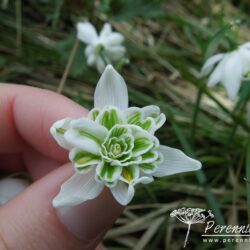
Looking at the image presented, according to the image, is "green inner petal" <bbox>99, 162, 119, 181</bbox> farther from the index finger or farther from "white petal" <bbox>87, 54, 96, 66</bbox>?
"white petal" <bbox>87, 54, 96, 66</bbox>

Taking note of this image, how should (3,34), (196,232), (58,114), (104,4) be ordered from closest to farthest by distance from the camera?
(58,114) < (196,232) < (104,4) < (3,34)

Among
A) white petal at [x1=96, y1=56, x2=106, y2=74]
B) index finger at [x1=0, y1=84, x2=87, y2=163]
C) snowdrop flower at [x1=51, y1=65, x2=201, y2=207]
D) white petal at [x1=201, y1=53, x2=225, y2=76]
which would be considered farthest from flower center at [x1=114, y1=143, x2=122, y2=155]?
white petal at [x1=96, y1=56, x2=106, y2=74]

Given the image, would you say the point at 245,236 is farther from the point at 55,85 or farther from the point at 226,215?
the point at 55,85

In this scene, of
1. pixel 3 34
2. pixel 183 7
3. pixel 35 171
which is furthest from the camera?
pixel 183 7

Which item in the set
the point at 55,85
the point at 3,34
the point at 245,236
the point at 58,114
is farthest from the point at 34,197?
the point at 3,34

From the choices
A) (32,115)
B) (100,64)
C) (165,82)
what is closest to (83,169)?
(32,115)

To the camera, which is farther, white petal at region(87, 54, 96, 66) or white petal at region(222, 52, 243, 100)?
white petal at region(87, 54, 96, 66)
